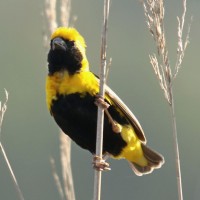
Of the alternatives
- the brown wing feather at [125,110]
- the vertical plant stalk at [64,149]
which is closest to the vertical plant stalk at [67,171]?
the vertical plant stalk at [64,149]

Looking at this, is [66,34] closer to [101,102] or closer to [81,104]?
[81,104]

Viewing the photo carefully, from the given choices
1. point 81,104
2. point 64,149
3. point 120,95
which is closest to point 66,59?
point 81,104

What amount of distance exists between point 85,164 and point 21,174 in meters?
1.20

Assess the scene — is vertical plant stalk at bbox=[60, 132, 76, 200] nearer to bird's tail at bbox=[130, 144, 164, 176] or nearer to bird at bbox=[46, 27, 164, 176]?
bird at bbox=[46, 27, 164, 176]

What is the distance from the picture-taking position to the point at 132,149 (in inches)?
186

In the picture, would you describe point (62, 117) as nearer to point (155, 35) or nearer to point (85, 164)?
point (155, 35)

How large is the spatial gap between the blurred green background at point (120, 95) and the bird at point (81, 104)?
5.22 m

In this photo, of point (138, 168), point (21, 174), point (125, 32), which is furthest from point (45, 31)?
point (125, 32)

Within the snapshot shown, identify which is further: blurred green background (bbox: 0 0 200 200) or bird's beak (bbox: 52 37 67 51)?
blurred green background (bbox: 0 0 200 200)

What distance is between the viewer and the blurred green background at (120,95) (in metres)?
11.5

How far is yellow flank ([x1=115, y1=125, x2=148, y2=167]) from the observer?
181 inches

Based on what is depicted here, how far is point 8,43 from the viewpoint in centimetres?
1641

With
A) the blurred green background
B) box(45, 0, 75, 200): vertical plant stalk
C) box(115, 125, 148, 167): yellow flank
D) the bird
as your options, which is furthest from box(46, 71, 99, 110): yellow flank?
the blurred green background

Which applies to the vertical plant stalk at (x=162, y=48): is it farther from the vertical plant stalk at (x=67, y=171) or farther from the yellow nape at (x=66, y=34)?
the yellow nape at (x=66, y=34)
